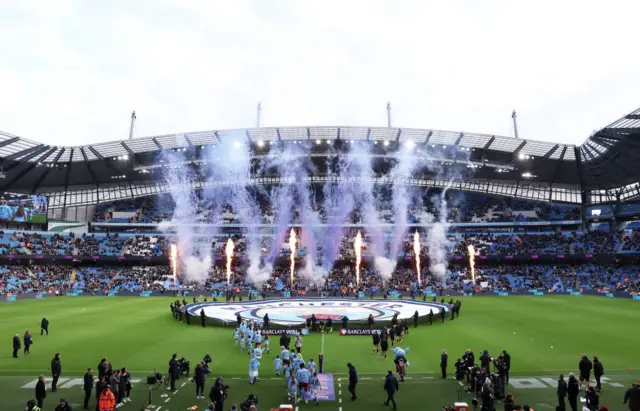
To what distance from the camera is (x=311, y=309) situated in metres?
42.2

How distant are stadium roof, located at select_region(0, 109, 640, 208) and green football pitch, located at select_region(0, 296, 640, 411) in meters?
33.5

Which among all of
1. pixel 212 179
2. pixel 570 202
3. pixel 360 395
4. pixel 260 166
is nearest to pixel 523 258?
pixel 570 202

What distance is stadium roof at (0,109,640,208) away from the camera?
6753 centimetres

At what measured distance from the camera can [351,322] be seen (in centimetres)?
3144

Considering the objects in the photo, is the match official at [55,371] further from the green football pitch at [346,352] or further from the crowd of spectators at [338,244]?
the crowd of spectators at [338,244]

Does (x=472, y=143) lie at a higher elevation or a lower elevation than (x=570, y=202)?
higher

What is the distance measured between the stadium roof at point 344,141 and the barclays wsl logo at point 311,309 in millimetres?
32334

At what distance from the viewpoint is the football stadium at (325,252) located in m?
25.4

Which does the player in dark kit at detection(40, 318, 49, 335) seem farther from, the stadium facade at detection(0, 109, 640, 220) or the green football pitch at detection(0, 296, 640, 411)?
the stadium facade at detection(0, 109, 640, 220)

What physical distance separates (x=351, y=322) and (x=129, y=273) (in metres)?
57.4

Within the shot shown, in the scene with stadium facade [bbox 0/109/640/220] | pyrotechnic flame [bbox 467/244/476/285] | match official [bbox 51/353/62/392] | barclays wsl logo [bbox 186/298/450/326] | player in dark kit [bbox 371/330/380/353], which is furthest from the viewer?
pyrotechnic flame [bbox 467/244/476/285]

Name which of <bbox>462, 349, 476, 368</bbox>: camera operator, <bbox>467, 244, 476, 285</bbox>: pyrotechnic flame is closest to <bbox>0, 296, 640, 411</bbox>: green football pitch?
<bbox>462, 349, 476, 368</bbox>: camera operator

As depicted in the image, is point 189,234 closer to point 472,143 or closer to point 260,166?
point 260,166

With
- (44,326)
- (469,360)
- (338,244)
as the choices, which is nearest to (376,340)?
(469,360)
